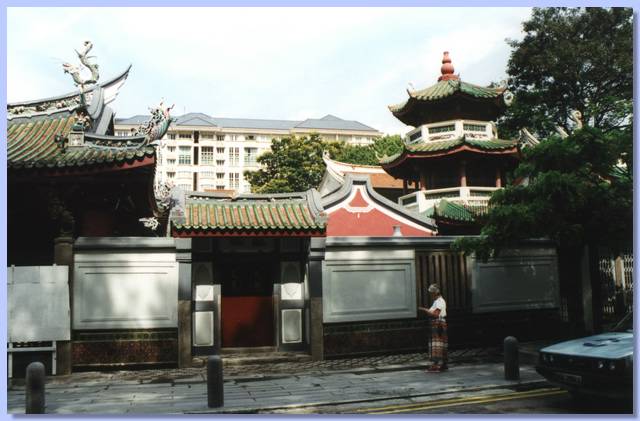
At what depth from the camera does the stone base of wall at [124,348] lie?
10156 millimetres

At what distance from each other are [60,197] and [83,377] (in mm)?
3256

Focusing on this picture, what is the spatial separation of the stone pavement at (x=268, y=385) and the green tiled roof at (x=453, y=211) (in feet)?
24.6

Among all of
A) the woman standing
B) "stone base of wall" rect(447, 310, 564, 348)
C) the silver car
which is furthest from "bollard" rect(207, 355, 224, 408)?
"stone base of wall" rect(447, 310, 564, 348)

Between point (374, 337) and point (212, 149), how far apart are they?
213 ft

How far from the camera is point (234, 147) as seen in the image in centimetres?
7488

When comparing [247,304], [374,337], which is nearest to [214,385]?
[247,304]

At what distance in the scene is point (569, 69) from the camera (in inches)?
1013

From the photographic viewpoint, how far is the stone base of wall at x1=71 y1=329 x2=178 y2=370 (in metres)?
10.2

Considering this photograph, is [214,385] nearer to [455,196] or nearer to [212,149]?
[455,196]

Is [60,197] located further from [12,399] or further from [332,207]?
[332,207]

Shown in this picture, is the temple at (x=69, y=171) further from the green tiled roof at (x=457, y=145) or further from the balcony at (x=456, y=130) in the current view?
the balcony at (x=456, y=130)

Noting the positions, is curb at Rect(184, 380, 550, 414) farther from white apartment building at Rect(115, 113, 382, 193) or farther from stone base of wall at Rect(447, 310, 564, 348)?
white apartment building at Rect(115, 113, 382, 193)

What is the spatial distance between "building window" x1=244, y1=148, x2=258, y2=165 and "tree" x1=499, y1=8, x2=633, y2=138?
50405 mm

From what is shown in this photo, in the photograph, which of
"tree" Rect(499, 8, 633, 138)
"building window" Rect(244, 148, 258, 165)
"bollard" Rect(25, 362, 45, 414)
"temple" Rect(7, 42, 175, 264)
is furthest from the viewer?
"building window" Rect(244, 148, 258, 165)
